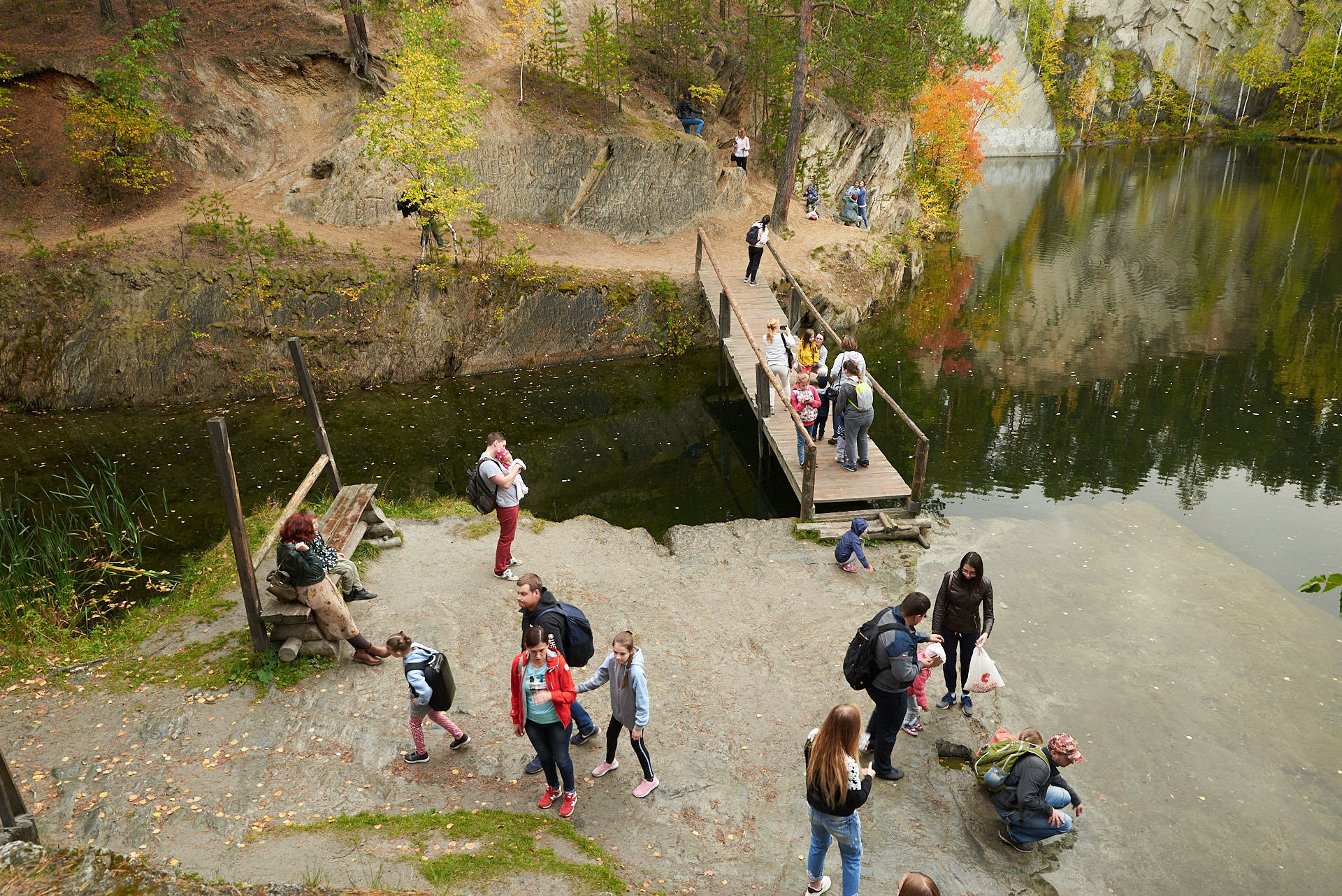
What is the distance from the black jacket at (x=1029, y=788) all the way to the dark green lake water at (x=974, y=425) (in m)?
7.29

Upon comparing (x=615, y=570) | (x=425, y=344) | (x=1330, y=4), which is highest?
(x=1330, y=4)

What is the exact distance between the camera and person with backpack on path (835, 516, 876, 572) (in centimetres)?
1048

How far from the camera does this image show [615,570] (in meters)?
10.8

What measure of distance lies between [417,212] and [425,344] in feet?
11.5

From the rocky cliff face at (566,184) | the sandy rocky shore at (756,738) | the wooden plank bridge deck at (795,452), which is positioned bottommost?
the sandy rocky shore at (756,738)

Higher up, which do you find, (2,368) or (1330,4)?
(1330,4)

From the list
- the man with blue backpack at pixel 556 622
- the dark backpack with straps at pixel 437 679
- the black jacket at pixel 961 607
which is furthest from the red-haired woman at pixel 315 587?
the black jacket at pixel 961 607

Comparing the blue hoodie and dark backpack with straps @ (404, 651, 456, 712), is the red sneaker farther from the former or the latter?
the blue hoodie

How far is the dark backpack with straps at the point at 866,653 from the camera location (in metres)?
6.33

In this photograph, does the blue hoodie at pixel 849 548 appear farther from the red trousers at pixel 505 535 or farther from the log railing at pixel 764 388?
the red trousers at pixel 505 535

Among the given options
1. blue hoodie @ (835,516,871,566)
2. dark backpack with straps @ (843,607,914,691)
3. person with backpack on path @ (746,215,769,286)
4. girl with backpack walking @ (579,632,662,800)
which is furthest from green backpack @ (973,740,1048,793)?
person with backpack on path @ (746,215,769,286)

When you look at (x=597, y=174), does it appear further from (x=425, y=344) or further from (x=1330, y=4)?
(x=1330, y=4)

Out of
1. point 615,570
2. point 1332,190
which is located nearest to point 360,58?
point 615,570

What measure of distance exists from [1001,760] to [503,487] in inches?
222
